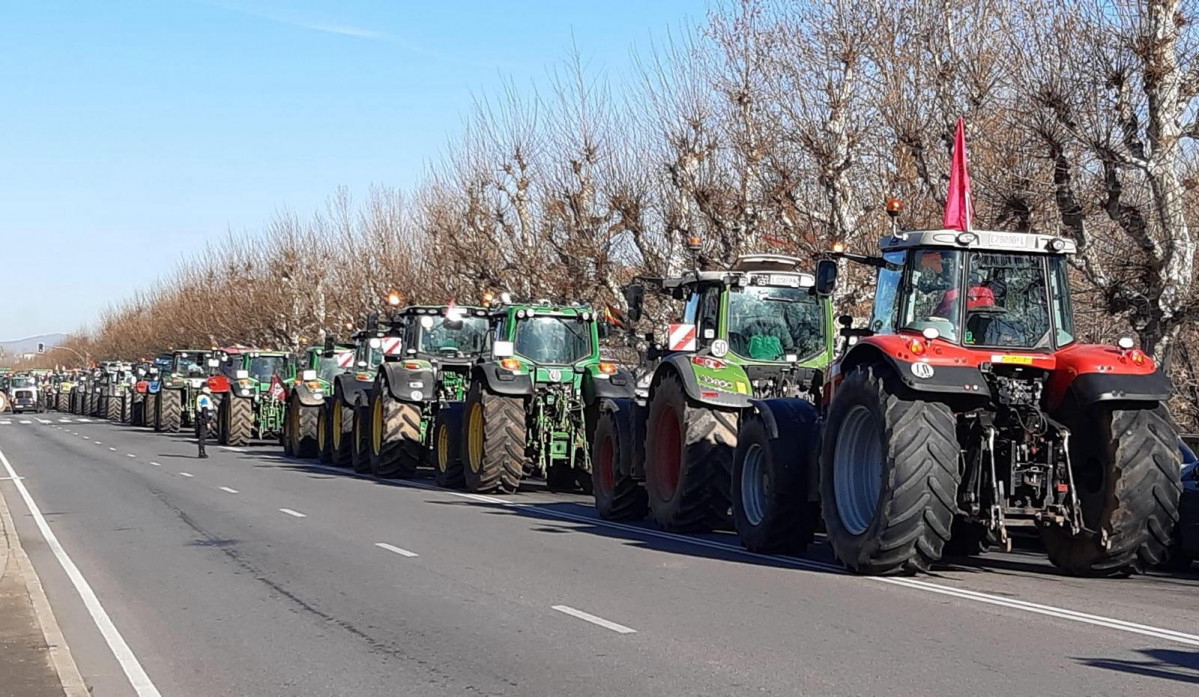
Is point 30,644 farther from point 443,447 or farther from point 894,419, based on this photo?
point 443,447

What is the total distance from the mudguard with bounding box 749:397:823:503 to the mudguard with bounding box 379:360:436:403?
40.3ft

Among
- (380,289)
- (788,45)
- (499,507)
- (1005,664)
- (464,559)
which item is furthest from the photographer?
(380,289)

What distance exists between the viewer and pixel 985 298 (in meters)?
12.0

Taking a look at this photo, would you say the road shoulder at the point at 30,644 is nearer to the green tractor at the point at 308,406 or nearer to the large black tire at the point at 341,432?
the large black tire at the point at 341,432

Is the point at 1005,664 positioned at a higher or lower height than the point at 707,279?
lower

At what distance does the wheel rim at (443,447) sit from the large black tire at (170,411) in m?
30.0

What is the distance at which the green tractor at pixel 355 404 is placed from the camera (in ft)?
88.9

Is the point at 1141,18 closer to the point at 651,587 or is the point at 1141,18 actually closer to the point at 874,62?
the point at 874,62

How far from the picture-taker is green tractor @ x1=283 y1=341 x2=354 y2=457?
107 ft

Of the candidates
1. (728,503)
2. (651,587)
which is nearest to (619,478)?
(728,503)

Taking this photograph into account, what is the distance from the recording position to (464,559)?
13.6 meters

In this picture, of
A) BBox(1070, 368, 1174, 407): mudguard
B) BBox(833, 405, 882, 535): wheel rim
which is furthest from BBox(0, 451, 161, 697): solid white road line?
BBox(1070, 368, 1174, 407): mudguard

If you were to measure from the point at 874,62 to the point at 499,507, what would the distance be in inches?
424

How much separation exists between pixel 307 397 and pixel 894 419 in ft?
77.7
